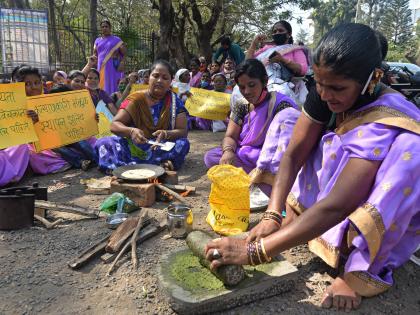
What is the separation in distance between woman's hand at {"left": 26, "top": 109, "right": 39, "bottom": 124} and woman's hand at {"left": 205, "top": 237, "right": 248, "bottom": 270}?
10.6 feet

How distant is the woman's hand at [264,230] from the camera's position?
202cm

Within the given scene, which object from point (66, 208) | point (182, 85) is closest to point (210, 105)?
point (182, 85)

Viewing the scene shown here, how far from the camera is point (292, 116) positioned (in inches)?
126

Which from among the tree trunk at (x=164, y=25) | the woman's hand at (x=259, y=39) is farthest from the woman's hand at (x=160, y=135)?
the tree trunk at (x=164, y=25)

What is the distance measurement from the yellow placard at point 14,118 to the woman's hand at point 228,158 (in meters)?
2.17

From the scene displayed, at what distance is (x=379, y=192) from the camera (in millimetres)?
1891

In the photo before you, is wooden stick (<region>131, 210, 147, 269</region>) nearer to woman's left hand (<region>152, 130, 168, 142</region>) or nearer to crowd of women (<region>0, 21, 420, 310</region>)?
crowd of women (<region>0, 21, 420, 310</region>)

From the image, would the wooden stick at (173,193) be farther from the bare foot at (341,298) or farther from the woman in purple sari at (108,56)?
the woman in purple sari at (108,56)

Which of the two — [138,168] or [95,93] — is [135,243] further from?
[95,93]

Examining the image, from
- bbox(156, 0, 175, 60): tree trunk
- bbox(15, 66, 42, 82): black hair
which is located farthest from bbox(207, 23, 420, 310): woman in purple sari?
bbox(156, 0, 175, 60): tree trunk

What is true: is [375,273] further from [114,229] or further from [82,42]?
[82,42]

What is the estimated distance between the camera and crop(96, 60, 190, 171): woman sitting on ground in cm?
439

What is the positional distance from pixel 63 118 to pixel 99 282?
2.96m

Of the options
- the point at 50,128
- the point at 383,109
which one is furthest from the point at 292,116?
the point at 50,128
